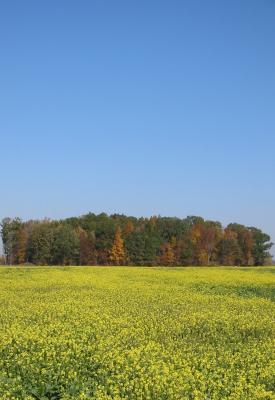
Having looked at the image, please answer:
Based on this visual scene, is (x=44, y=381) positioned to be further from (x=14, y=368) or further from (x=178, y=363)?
(x=178, y=363)

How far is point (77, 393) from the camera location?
28.9 feet

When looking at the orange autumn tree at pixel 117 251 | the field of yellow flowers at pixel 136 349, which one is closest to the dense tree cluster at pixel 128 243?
the orange autumn tree at pixel 117 251

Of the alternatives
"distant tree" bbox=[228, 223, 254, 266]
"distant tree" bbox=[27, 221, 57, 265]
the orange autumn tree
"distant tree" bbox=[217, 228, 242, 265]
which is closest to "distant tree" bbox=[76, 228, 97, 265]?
the orange autumn tree

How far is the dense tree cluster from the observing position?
94.1 m

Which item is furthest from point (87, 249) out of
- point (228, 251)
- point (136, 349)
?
point (136, 349)

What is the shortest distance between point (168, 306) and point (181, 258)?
3122 inches

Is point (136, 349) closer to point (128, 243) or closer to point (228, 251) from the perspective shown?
point (128, 243)

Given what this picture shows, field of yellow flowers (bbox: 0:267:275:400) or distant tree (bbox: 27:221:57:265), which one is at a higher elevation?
distant tree (bbox: 27:221:57:265)

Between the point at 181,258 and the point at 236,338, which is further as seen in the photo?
the point at 181,258

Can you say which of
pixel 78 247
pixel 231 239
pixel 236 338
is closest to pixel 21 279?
pixel 236 338

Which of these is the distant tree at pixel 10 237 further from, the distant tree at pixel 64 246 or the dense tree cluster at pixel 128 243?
the distant tree at pixel 64 246

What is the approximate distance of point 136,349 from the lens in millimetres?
10883

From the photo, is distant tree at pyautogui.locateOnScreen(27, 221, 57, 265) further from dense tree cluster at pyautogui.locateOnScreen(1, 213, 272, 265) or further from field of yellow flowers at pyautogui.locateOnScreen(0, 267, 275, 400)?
field of yellow flowers at pyautogui.locateOnScreen(0, 267, 275, 400)

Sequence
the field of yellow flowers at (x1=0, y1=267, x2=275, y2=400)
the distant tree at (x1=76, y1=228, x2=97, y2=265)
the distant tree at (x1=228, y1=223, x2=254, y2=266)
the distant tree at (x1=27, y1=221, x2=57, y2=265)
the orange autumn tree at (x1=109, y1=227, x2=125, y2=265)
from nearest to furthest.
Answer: the field of yellow flowers at (x1=0, y1=267, x2=275, y2=400) < the distant tree at (x1=27, y1=221, x2=57, y2=265) < the orange autumn tree at (x1=109, y1=227, x2=125, y2=265) < the distant tree at (x1=76, y1=228, x2=97, y2=265) < the distant tree at (x1=228, y1=223, x2=254, y2=266)
